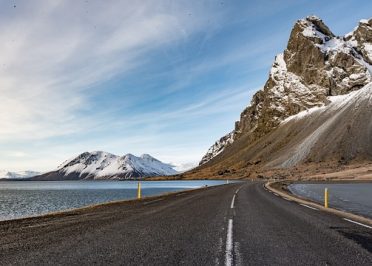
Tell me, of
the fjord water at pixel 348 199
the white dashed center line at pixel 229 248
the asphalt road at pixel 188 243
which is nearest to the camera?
the white dashed center line at pixel 229 248

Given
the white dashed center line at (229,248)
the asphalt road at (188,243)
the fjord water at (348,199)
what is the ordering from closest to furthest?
1. the white dashed center line at (229,248)
2. the asphalt road at (188,243)
3. the fjord water at (348,199)

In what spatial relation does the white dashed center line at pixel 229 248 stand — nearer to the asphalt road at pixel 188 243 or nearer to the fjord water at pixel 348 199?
the asphalt road at pixel 188 243

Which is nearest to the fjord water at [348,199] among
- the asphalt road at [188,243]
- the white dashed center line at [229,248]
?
the asphalt road at [188,243]

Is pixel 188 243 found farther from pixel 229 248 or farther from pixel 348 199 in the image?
pixel 348 199

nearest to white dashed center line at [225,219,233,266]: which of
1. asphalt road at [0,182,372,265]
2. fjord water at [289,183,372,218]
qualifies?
asphalt road at [0,182,372,265]

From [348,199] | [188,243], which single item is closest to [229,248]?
[188,243]

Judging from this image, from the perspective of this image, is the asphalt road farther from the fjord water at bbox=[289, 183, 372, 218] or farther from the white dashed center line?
the fjord water at bbox=[289, 183, 372, 218]

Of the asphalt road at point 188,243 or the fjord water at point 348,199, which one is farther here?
the fjord water at point 348,199

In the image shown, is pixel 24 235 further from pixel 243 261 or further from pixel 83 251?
pixel 243 261

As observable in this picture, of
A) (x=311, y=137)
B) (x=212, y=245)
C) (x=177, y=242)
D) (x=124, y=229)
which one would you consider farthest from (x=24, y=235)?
(x=311, y=137)

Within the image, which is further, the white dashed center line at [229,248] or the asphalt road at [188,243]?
the asphalt road at [188,243]

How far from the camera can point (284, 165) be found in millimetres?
169750

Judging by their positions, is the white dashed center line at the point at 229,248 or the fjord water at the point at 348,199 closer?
the white dashed center line at the point at 229,248

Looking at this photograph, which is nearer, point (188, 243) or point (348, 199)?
point (188, 243)
